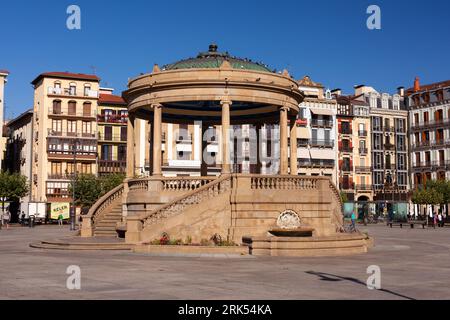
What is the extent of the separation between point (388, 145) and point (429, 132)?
7123 millimetres

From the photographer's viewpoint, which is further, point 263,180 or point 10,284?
point 263,180

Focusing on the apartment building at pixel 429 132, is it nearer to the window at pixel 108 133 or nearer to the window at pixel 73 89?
the window at pixel 108 133

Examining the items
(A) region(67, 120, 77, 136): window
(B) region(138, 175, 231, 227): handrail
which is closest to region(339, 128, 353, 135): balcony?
(A) region(67, 120, 77, 136): window

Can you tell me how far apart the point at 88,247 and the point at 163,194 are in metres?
4.47

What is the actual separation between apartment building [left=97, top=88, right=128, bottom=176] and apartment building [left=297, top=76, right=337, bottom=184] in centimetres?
2787

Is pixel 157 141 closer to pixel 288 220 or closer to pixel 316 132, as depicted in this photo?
pixel 288 220

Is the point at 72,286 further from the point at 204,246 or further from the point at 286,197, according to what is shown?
the point at 286,197

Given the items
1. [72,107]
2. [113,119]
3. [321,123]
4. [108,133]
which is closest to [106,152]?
[108,133]

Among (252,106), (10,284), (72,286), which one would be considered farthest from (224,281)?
(252,106)

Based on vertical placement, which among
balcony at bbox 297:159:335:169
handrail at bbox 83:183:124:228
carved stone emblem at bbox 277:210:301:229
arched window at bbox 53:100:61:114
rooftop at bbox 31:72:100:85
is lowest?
carved stone emblem at bbox 277:210:301:229

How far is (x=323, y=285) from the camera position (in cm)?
1457

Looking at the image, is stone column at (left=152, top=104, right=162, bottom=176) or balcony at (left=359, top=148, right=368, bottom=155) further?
balcony at (left=359, top=148, right=368, bottom=155)

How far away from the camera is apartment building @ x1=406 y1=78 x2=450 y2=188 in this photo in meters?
98.6

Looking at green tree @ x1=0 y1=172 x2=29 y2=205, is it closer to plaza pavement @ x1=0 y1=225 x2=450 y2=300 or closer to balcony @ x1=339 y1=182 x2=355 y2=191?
balcony @ x1=339 y1=182 x2=355 y2=191
